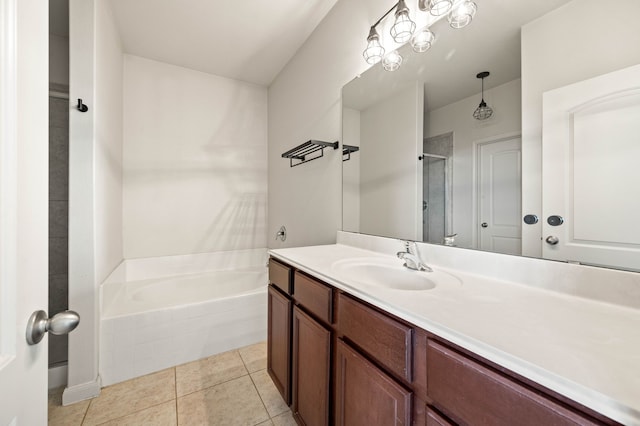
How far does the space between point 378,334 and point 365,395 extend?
224 mm

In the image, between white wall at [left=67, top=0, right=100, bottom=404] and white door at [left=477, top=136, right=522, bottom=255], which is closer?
white door at [left=477, top=136, right=522, bottom=255]

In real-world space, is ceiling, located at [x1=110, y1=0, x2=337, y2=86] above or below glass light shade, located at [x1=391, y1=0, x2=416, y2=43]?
above

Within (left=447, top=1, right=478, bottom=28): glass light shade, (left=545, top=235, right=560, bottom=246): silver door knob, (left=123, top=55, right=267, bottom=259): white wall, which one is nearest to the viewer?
(left=545, top=235, right=560, bottom=246): silver door knob

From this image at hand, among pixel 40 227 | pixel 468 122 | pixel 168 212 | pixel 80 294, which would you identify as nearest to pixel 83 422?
pixel 80 294

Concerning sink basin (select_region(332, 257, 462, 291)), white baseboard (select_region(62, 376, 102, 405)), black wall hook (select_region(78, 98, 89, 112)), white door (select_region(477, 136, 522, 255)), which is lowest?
white baseboard (select_region(62, 376, 102, 405))

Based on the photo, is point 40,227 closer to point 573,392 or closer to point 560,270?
point 573,392

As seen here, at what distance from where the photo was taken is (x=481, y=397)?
1.74ft

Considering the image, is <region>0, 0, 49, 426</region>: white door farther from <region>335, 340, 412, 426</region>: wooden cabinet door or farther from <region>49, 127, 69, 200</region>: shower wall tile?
<region>49, 127, 69, 200</region>: shower wall tile

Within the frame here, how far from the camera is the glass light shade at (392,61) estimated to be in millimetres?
1469

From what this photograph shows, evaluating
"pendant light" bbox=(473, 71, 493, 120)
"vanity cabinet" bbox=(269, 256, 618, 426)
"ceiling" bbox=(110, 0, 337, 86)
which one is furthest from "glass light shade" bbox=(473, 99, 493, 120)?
"ceiling" bbox=(110, 0, 337, 86)

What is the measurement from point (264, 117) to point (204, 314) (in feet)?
7.70

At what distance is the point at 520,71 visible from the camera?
96 cm

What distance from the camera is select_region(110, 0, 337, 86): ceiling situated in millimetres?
1963

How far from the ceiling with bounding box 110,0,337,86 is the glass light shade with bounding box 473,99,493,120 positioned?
1.47 metres
